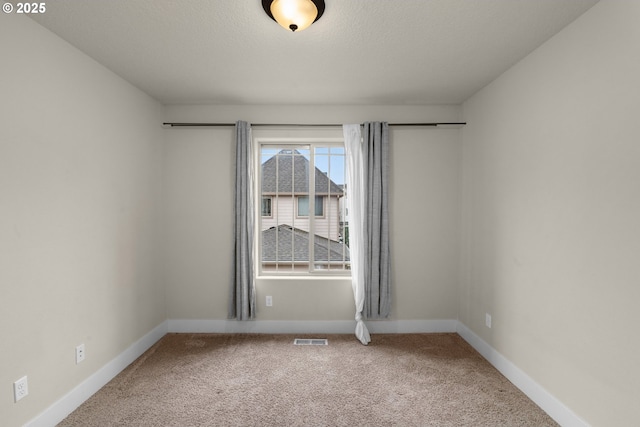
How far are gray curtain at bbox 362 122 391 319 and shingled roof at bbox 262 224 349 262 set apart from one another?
0.38 meters

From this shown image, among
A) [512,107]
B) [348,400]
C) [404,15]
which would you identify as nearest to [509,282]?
[512,107]

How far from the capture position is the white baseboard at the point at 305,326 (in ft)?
10.9

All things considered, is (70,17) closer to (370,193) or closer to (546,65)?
(370,193)

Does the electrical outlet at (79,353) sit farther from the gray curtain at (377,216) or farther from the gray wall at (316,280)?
the gray curtain at (377,216)

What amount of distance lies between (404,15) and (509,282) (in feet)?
7.11

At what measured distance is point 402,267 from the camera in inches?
131

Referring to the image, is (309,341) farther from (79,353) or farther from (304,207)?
(79,353)

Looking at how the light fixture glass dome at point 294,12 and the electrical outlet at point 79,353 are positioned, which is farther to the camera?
the electrical outlet at point 79,353

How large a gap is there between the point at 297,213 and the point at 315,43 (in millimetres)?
1846

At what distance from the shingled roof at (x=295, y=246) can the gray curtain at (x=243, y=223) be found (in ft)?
1.00

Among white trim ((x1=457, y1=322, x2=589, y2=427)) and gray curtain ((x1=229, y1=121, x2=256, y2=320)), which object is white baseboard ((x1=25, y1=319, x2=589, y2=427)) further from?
gray curtain ((x1=229, y1=121, x2=256, y2=320))

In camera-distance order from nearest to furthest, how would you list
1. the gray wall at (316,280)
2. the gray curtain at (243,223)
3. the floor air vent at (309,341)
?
the floor air vent at (309,341) → the gray curtain at (243,223) → the gray wall at (316,280)

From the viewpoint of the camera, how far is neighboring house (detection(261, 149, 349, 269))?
3.46 metres

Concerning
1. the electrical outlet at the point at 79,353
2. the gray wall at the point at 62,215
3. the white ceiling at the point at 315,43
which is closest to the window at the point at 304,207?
the white ceiling at the point at 315,43
